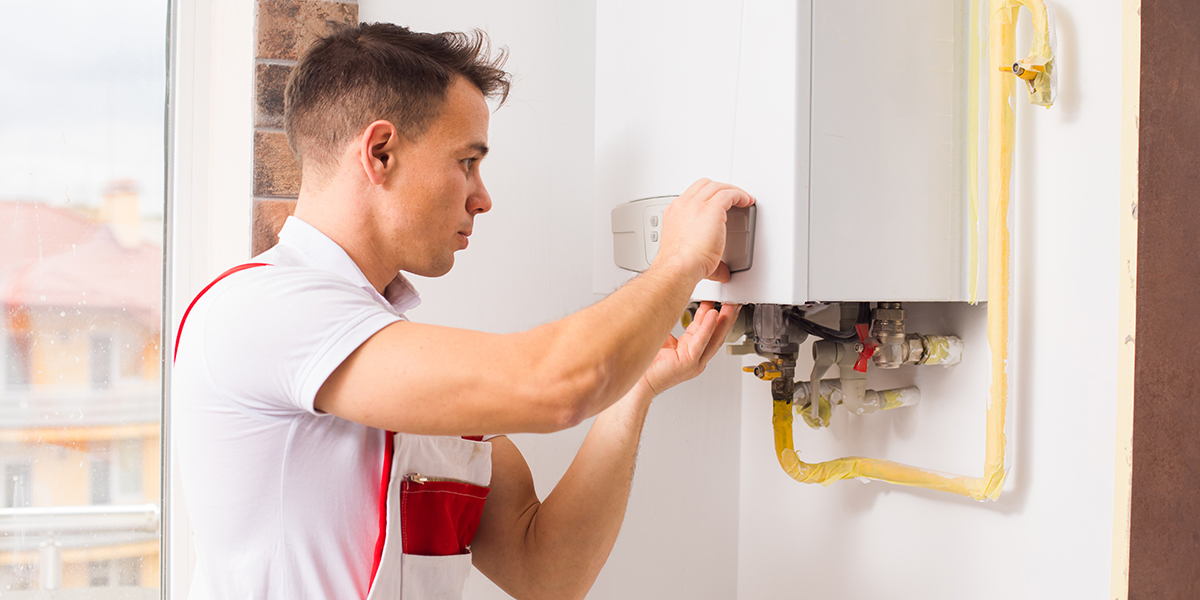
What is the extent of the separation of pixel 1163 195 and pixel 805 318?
0.41 meters

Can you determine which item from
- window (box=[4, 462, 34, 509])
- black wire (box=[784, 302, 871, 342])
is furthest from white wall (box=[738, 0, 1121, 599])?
window (box=[4, 462, 34, 509])

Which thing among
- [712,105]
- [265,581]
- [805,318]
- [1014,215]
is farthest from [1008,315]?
[265,581]

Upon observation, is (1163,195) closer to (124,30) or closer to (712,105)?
(712,105)

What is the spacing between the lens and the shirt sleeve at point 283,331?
594 millimetres

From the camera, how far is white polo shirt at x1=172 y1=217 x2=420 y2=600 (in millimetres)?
603

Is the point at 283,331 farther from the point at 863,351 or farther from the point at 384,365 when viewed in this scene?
the point at 863,351

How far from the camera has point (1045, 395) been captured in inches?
33.7

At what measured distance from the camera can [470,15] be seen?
46.8 inches

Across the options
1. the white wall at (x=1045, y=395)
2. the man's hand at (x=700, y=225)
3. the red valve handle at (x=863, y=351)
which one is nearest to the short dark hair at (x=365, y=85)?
the man's hand at (x=700, y=225)

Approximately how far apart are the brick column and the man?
0.23 meters

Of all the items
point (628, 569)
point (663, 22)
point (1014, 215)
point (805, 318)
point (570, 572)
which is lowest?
point (628, 569)

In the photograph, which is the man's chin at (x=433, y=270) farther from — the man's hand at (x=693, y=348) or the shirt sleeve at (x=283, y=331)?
the man's hand at (x=693, y=348)

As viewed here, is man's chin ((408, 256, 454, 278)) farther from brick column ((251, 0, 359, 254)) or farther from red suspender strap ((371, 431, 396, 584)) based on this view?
brick column ((251, 0, 359, 254))

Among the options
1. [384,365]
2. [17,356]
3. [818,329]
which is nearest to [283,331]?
[384,365]
